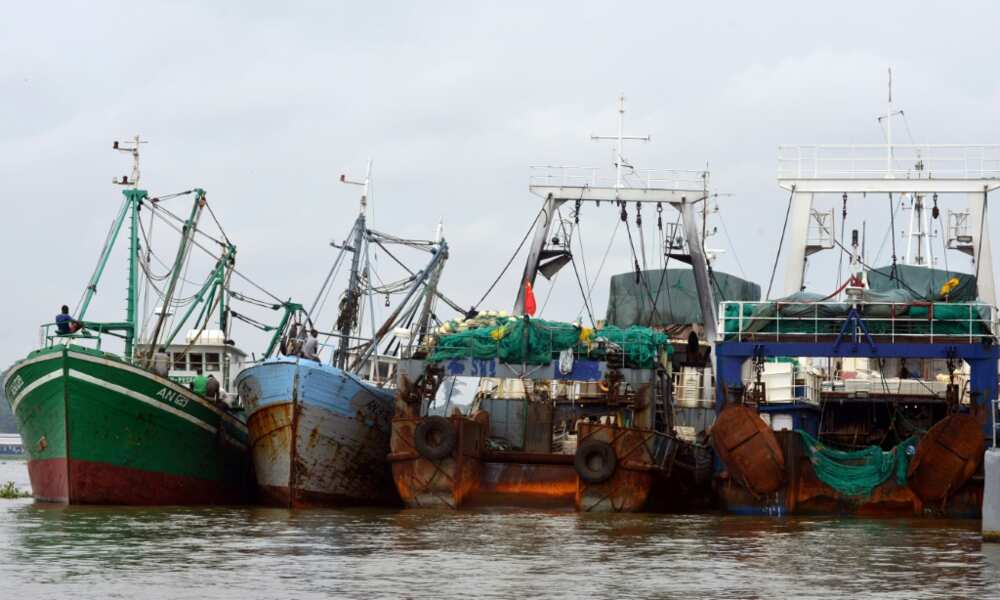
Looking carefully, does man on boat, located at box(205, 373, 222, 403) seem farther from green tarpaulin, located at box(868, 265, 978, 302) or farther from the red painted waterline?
green tarpaulin, located at box(868, 265, 978, 302)

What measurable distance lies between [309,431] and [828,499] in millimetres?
11814

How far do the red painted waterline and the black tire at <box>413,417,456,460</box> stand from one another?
6.48 meters

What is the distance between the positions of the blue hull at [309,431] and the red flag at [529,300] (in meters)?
5.49

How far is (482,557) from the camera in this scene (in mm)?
22875

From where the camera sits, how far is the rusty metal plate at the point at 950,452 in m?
32.5

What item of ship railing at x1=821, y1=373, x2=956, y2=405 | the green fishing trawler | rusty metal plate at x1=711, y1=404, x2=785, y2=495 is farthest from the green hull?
ship railing at x1=821, y1=373, x2=956, y2=405

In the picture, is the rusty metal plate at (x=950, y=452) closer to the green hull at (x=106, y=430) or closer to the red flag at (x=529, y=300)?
the red flag at (x=529, y=300)

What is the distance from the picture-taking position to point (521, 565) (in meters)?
21.8

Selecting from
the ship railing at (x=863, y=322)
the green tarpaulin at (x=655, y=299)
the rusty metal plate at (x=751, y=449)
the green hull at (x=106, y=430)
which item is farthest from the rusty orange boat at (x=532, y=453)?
the green tarpaulin at (x=655, y=299)

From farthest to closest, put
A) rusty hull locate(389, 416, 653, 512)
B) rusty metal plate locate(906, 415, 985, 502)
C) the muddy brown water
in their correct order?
rusty hull locate(389, 416, 653, 512) → rusty metal plate locate(906, 415, 985, 502) → the muddy brown water

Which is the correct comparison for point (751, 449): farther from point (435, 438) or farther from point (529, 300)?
point (529, 300)

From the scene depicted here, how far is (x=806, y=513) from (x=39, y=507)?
17.1 m

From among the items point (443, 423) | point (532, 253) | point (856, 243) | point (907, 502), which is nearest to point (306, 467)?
point (443, 423)

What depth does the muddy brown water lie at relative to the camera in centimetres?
1903
